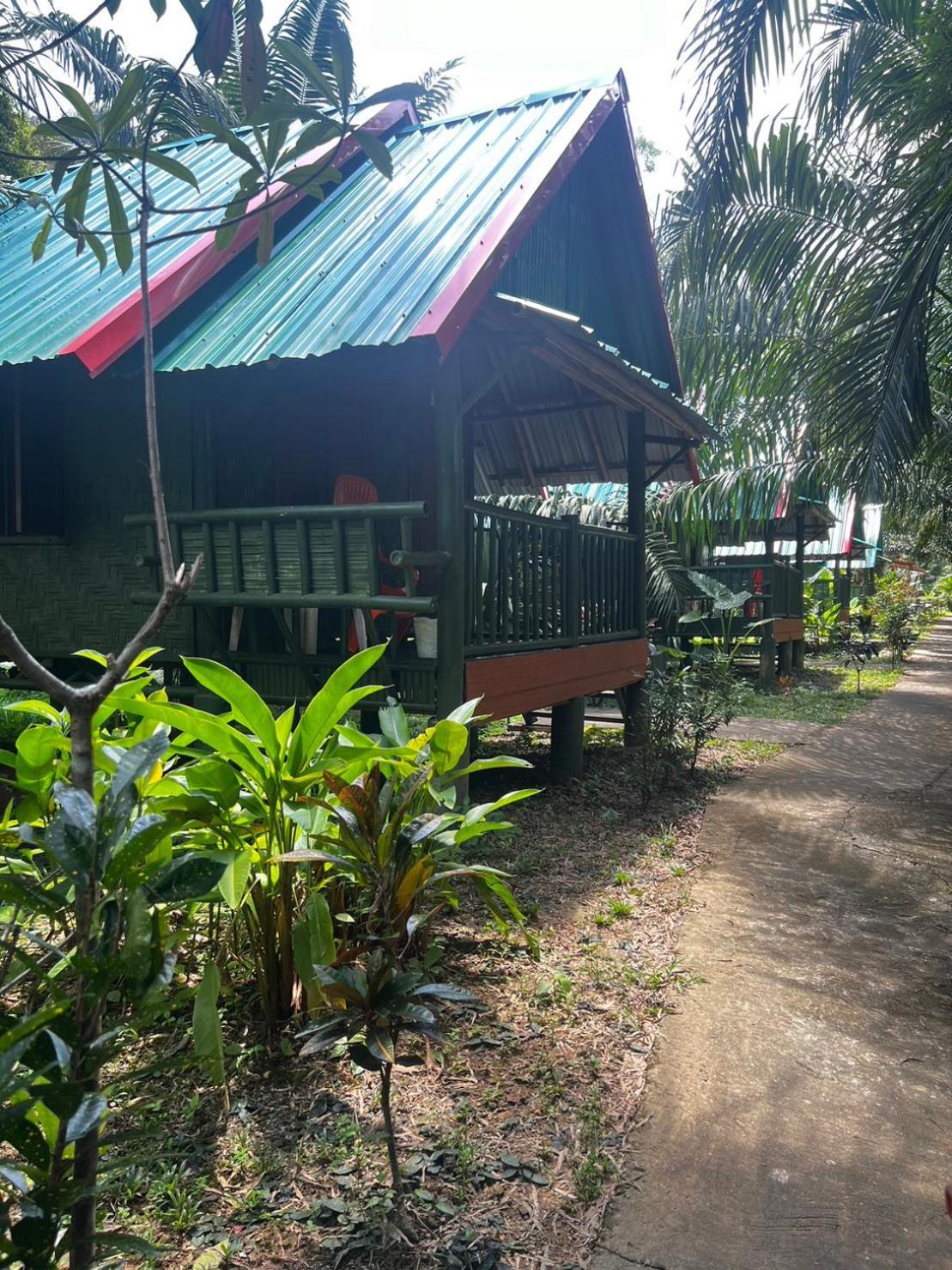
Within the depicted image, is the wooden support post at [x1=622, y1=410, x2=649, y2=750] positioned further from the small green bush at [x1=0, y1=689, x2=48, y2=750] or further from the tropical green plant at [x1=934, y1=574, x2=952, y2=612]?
the tropical green plant at [x1=934, y1=574, x2=952, y2=612]

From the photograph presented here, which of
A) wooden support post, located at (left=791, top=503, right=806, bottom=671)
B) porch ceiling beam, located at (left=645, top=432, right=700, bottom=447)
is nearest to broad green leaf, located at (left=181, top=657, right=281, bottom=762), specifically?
porch ceiling beam, located at (left=645, top=432, right=700, bottom=447)

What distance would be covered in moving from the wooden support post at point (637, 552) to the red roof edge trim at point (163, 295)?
3.19 m

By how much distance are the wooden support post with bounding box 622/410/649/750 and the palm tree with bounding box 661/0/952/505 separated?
146 cm

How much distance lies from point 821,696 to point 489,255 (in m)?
10.8

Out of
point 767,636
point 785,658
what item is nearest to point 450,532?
point 767,636

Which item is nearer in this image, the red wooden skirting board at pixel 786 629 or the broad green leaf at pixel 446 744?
the broad green leaf at pixel 446 744

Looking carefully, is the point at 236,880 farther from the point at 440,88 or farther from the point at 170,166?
the point at 440,88

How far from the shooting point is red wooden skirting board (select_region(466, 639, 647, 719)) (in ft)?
18.4

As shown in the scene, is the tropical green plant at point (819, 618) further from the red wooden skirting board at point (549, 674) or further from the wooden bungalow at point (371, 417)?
the red wooden skirting board at point (549, 674)

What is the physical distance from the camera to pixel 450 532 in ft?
16.8

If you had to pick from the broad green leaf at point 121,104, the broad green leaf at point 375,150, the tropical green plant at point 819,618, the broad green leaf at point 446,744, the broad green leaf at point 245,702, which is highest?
the broad green leaf at point 121,104

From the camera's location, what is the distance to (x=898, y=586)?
28.7 m

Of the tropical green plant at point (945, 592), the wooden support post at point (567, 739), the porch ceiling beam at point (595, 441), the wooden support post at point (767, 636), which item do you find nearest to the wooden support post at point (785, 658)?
the wooden support post at point (767, 636)

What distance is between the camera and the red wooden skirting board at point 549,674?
5.62 metres
